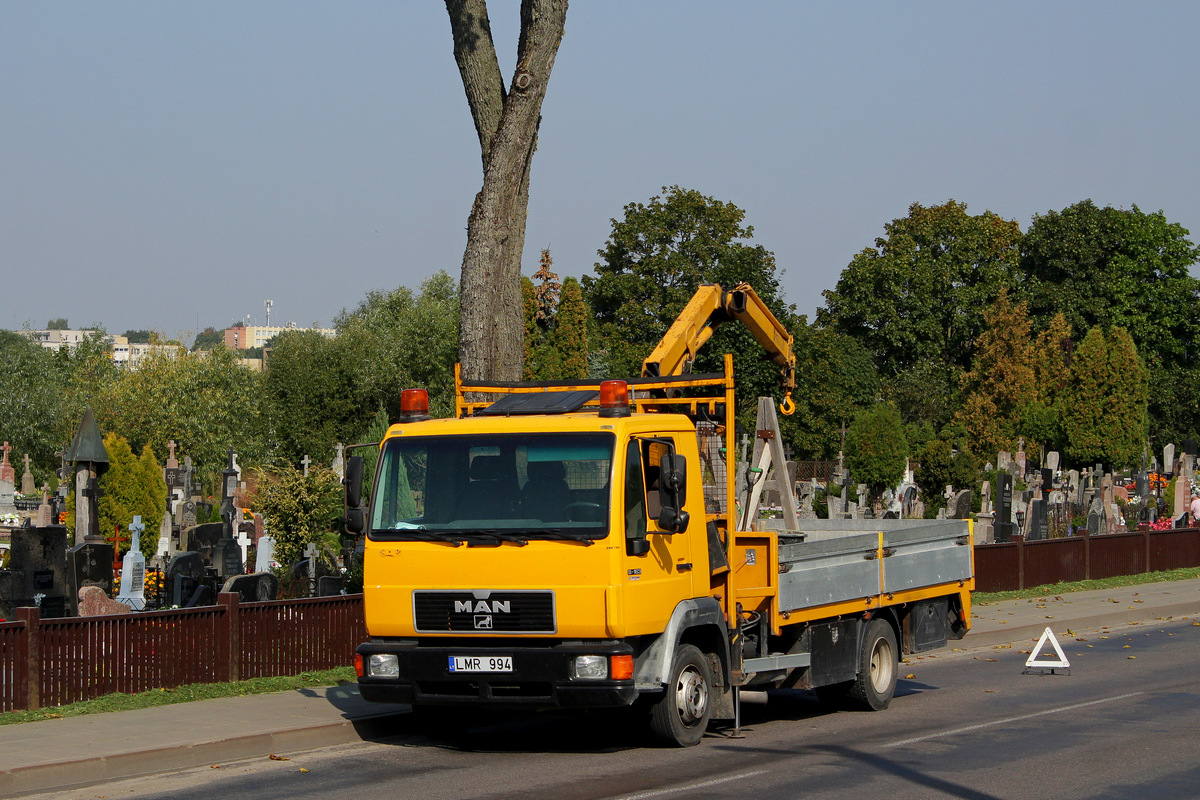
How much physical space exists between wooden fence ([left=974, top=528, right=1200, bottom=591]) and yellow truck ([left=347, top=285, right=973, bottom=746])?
13.7 metres

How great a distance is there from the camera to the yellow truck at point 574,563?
31.1 ft

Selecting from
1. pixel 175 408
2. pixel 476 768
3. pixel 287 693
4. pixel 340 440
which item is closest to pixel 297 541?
pixel 287 693

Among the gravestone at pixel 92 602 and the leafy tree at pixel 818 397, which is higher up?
the leafy tree at pixel 818 397

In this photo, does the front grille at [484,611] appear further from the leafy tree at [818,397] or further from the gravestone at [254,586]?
the leafy tree at [818,397]

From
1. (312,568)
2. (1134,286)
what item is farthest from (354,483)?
(1134,286)

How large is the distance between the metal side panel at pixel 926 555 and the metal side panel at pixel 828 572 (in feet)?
1.16

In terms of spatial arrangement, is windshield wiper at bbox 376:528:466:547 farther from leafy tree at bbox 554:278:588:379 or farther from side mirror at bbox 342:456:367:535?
leafy tree at bbox 554:278:588:379

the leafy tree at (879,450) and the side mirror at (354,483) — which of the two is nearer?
the side mirror at (354,483)

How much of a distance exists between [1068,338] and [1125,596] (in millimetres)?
49015

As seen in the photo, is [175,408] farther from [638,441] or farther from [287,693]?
[638,441]

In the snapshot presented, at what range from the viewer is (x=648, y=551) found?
31.7 ft

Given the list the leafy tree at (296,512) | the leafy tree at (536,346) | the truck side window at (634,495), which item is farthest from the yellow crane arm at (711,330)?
the leafy tree at (536,346)

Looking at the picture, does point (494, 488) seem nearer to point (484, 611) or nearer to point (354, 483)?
point (484, 611)

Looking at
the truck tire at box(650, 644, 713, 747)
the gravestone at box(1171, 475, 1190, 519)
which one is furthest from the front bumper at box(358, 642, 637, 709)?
the gravestone at box(1171, 475, 1190, 519)
